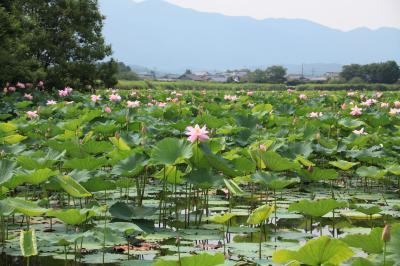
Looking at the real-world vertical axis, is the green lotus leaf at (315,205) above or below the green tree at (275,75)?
below

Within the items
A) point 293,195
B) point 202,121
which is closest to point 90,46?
point 202,121

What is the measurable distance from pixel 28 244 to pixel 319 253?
1.16 metres

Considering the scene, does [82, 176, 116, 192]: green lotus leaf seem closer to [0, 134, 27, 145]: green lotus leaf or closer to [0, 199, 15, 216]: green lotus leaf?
[0, 199, 15, 216]: green lotus leaf

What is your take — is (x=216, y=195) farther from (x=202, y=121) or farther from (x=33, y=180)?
(x=33, y=180)

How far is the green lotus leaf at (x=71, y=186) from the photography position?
293 cm

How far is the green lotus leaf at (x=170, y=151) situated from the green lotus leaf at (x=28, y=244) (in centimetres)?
108

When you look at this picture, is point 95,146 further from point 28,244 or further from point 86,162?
point 28,244

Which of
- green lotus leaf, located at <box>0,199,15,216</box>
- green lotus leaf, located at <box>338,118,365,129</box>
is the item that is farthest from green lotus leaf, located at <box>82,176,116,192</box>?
green lotus leaf, located at <box>338,118,365,129</box>

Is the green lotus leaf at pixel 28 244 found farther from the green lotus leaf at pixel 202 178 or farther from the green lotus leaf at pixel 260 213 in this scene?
the green lotus leaf at pixel 202 178

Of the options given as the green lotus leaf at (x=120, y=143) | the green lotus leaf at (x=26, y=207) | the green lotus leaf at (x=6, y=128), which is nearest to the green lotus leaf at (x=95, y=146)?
the green lotus leaf at (x=120, y=143)

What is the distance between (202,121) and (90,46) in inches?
559

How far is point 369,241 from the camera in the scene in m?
2.23

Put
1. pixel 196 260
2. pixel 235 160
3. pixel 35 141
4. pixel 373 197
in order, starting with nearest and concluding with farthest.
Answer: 1. pixel 196 260
2. pixel 235 160
3. pixel 373 197
4. pixel 35 141

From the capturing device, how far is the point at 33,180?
124 inches
